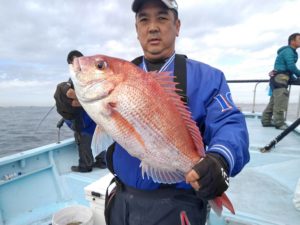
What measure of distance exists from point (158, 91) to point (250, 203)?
2.77 m

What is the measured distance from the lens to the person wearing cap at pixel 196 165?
4.95ft

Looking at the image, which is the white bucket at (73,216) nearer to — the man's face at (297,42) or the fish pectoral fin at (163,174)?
the fish pectoral fin at (163,174)

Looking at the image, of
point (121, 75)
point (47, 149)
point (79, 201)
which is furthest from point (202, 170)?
point (47, 149)

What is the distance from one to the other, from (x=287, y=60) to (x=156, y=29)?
6.29 m

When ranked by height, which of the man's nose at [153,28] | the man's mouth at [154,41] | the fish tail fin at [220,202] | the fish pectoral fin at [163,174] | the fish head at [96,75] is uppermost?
the man's nose at [153,28]

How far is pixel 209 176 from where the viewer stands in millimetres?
1429

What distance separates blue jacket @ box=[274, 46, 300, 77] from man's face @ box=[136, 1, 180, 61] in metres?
6.07

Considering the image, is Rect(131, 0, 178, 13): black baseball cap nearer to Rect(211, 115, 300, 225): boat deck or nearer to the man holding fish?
the man holding fish

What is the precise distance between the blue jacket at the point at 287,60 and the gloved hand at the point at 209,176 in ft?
22.2

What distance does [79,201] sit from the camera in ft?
14.9

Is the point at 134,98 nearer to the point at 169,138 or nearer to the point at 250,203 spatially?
the point at 169,138

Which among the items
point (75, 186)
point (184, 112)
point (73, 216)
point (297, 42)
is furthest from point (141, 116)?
point (297, 42)

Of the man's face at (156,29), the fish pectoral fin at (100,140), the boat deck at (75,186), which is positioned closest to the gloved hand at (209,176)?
the fish pectoral fin at (100,140)

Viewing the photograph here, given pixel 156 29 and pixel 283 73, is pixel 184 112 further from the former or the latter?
pixel 283 73
